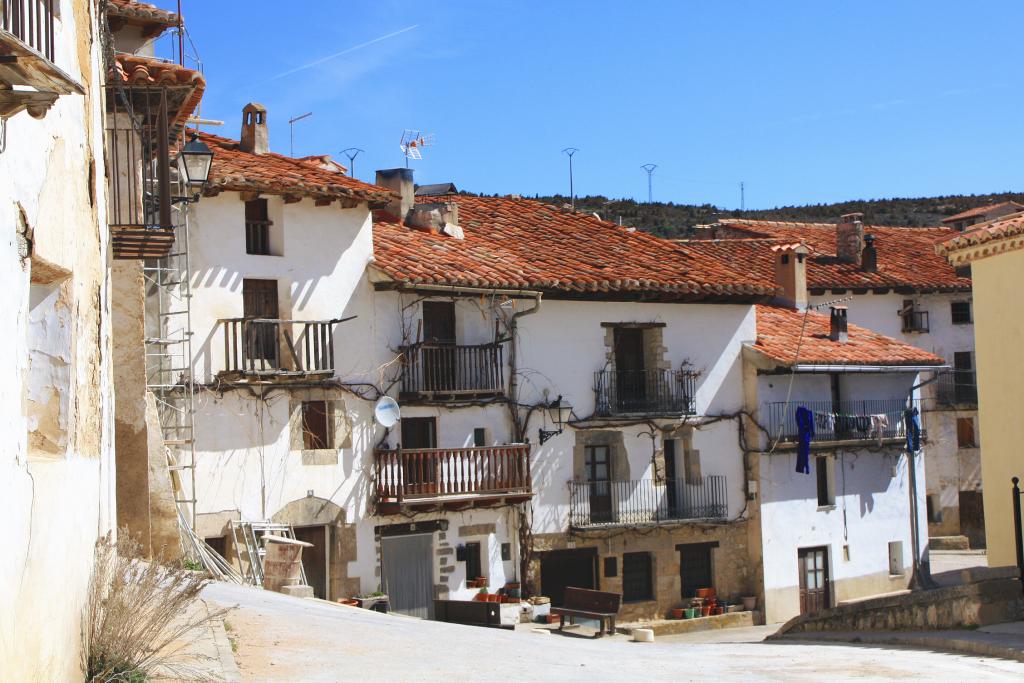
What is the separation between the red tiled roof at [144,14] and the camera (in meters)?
17.0

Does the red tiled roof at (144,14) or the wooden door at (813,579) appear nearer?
the red tiled roof at (144,14)

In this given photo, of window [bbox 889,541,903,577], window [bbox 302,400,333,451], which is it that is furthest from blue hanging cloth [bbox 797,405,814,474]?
window [bbox 302,400,333,451]

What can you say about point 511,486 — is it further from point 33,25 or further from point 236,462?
point 33,25

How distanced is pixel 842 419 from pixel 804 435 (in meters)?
1.78

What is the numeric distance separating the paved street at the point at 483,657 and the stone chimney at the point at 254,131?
11175 millimetres

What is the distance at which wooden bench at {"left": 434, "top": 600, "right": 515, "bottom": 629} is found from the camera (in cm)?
2255

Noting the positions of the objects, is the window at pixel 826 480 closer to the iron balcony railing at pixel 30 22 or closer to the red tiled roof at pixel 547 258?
the red tiled roof at pixel 547 258

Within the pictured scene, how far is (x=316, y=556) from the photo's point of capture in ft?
74.8

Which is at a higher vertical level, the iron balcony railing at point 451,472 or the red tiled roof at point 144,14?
the red tiled roof at point 144,14

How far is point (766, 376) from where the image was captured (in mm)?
28922

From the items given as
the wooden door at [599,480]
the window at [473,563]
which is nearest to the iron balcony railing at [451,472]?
the window at [473,563]

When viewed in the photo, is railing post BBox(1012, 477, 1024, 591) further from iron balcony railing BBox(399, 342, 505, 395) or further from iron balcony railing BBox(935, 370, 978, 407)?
iron balcony railing BBox(935, 370, 978, 407)

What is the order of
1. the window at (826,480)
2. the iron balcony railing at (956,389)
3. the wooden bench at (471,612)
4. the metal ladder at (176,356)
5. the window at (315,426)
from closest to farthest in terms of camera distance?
the metal ladder at (176,356) < the wooden bench at (471,612) < the window at (315,426) < the window at (826,480) < the iron balcony railing at (956,389)

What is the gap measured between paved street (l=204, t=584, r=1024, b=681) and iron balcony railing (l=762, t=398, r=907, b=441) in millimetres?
13083
